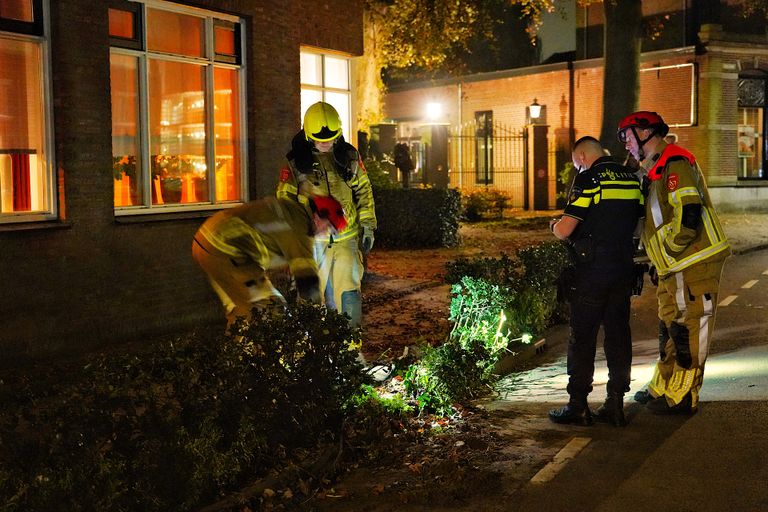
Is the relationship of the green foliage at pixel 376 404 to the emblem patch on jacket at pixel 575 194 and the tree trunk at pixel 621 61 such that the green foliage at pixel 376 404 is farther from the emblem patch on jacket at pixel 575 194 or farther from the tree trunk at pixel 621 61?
the tree trunk at pixel 621 61

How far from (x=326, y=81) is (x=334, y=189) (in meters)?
6.75

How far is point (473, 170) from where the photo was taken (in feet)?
111

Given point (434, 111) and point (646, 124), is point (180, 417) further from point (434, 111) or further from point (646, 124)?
point (434, 111)

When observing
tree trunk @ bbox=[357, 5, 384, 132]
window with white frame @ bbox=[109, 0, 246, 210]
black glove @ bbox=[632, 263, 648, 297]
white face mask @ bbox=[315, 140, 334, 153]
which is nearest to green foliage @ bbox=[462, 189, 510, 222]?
tree trunk @ bbox=[357, 5, 384, 132]

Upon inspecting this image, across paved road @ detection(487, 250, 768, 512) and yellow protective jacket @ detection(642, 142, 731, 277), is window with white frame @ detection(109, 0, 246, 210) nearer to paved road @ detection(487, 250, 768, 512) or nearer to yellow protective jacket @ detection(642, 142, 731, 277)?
paved road @ detection(487, 250, 768, 512)

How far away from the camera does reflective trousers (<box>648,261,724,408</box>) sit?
6500 millimetres

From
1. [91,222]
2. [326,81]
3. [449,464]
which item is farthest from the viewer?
[326,81]

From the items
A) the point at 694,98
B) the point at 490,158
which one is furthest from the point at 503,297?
the point at 490,158

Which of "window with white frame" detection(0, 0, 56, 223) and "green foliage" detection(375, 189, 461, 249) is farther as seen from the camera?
"green foliage" detection(375, 189, 461, 249)

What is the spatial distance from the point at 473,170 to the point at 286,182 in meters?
27.3

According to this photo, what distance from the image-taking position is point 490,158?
33.6 meters

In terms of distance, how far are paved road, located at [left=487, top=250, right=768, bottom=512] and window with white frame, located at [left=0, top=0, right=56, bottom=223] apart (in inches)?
190

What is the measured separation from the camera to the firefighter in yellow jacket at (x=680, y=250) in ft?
21.0

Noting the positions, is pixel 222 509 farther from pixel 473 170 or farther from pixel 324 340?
pixel 473 170
